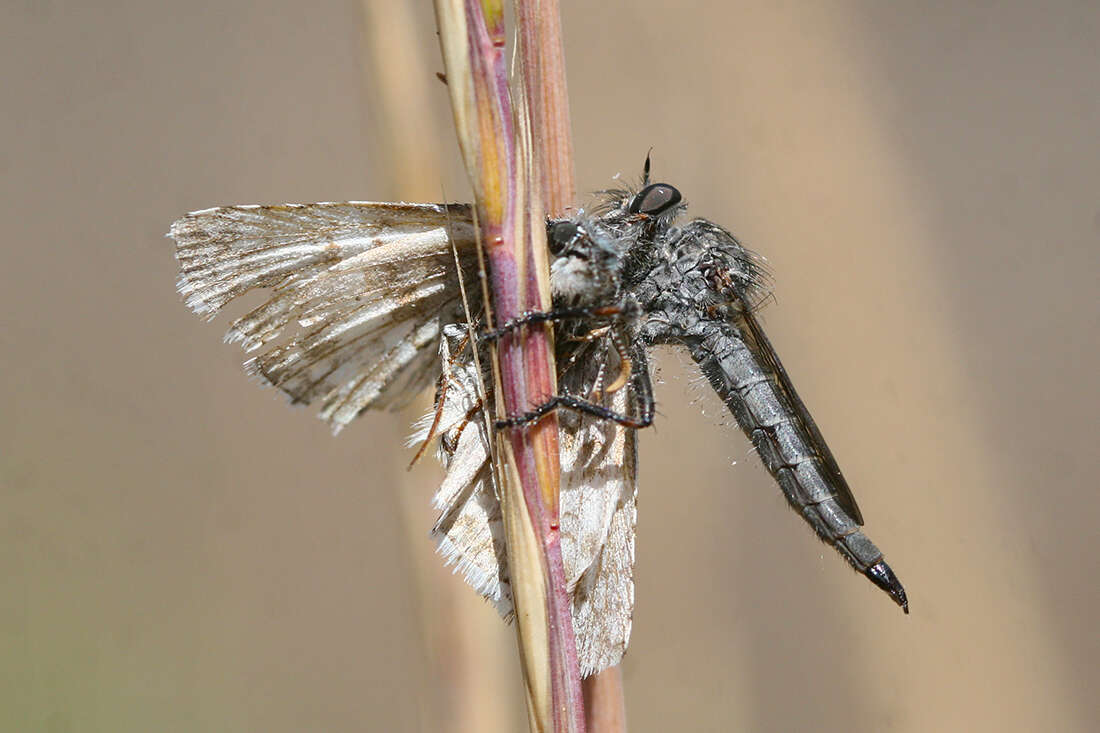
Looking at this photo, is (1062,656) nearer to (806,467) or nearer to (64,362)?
(806,467)

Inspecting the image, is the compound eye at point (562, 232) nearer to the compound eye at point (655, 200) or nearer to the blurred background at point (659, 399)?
the compound eye at point (655, 200)

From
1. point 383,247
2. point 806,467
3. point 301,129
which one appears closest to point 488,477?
point 383,247

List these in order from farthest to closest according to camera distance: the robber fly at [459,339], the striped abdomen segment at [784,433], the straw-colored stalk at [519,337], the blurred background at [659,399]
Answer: the blurred background at [659,399], the striped abdomen segment at [784,433], the robber fly at [459,339], the straw-colored stalk at [519,337]

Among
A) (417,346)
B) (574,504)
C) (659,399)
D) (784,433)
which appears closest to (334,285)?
(417,346)

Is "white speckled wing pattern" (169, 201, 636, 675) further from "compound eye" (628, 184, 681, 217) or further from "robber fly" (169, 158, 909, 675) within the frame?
"compound eye" (628, 184, 681, 217)

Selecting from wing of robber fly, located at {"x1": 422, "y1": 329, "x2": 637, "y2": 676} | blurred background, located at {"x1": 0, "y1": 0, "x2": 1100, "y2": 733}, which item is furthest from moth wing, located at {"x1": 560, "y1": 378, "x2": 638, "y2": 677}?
blurred background, located at {"x1": 0, "y1": 0, "x2": 1100, "y2": 733}

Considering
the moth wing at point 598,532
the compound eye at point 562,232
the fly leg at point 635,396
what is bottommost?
the moth wing at point 598,532

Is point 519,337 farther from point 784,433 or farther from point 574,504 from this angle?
point 784,433

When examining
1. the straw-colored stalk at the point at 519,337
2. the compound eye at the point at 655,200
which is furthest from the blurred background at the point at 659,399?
the straw-colored stalk at the point at 519,337
